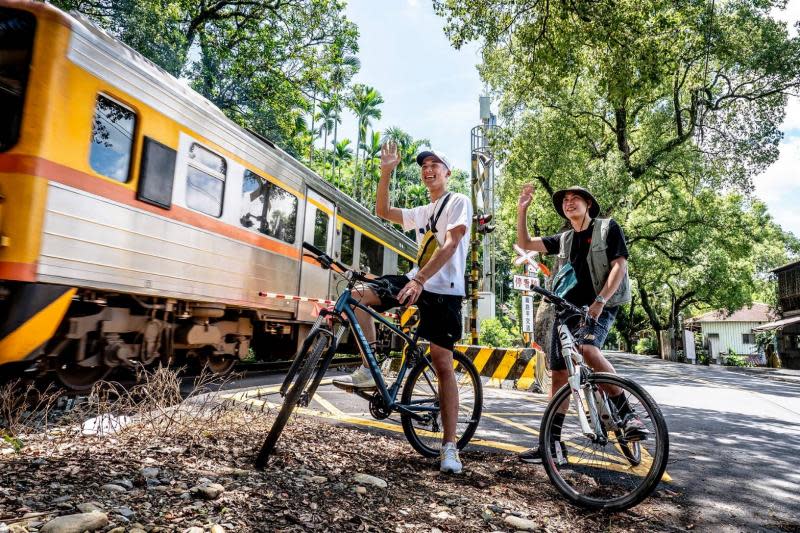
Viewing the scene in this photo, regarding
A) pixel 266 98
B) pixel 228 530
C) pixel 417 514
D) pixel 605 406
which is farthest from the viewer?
pixel 266 98

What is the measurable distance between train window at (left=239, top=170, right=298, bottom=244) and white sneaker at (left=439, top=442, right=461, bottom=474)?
15.4 feet

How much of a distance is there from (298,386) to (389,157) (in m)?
1.91

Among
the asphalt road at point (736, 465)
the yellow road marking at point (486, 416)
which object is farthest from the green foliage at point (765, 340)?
the yellow road marking at point (486, 416)

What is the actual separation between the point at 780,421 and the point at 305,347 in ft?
22.2

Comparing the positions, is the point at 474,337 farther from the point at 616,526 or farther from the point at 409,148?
the point at 409,148

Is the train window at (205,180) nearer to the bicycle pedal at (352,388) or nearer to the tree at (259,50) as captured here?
the bicycle pedal at (352,388)

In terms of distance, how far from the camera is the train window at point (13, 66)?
4.05 metres

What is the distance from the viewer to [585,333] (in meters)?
3.31

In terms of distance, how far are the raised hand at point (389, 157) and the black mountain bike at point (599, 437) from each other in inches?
58.6

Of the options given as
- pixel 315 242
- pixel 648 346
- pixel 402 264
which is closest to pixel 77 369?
pixel 315 242

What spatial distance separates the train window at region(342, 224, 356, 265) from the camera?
10.1m

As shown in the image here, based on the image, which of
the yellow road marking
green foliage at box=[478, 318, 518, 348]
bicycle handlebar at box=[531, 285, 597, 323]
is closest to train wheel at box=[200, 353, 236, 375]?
the yellow road marking

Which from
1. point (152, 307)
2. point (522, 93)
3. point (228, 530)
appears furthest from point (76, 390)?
point (522, 93)

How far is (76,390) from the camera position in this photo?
5.00 m
